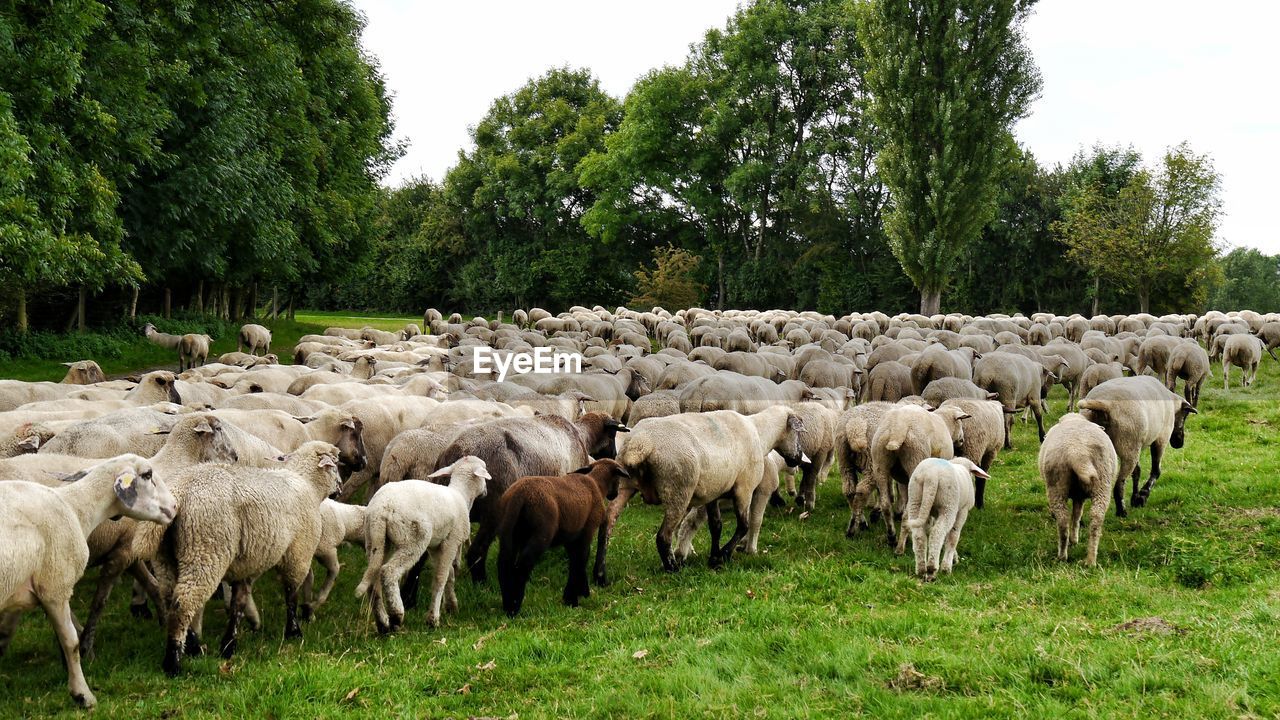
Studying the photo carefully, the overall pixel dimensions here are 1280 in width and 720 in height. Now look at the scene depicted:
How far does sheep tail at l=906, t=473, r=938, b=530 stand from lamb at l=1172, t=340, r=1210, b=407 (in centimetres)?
1360

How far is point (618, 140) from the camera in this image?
180 feet

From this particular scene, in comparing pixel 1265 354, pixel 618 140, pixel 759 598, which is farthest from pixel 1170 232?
pixel 759 598

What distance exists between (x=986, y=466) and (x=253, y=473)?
30.5ft

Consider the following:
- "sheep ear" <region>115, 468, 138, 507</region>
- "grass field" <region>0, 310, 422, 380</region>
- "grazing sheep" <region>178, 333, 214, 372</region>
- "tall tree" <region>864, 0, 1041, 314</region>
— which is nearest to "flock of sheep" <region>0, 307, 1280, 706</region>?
"sheep ear" <region>115, 468, 138, 507</region>

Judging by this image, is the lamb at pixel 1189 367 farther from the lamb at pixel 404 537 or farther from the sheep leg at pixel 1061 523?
the lamb at pixel 404 537

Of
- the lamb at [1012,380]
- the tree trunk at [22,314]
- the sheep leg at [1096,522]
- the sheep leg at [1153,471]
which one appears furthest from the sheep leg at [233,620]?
the tree trunk at [22,314]

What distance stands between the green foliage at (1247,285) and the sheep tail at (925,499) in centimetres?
7556

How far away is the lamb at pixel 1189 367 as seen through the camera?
59.7 feet

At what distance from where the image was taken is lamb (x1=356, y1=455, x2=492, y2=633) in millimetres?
6695

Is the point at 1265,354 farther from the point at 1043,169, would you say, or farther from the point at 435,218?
the point at 435,218

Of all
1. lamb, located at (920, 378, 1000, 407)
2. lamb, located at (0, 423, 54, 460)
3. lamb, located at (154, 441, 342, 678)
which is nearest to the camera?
lamb, located at (154, 441, 342, 678)

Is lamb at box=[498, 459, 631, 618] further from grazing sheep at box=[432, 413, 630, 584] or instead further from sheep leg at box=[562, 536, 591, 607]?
grazing sheep at box=[432, 413, 630, 584]

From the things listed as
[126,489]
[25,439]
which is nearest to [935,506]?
[126,489]

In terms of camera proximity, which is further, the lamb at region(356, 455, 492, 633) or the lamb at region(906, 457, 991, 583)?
the lamb at region(906, 457, 991, 583)
